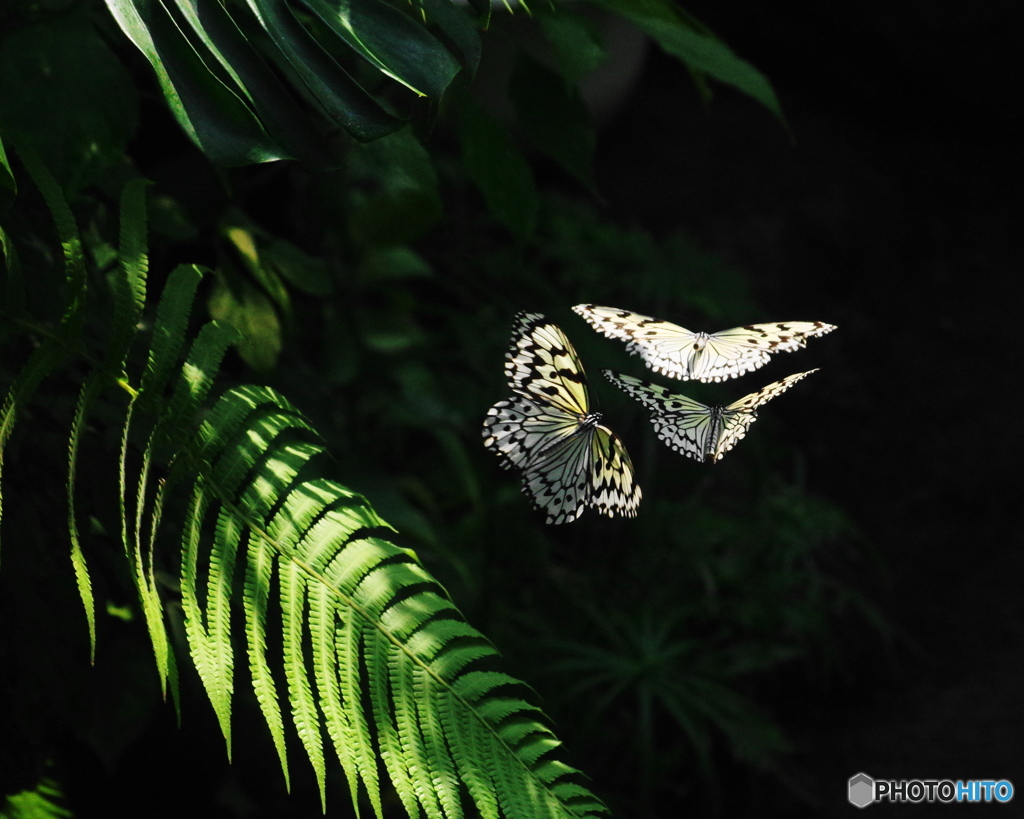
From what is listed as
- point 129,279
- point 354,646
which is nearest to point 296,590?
point 354,646

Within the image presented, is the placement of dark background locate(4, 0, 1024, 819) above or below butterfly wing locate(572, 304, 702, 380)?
above

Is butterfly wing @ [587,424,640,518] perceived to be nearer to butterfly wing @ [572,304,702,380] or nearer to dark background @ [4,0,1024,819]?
butterfly wing @ [572,304,702,380]

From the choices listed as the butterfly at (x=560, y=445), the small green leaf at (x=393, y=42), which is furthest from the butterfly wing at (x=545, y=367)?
the small green leaf at (x=393, y=42)

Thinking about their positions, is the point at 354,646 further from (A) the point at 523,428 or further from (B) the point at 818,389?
(B) the point at 818,389

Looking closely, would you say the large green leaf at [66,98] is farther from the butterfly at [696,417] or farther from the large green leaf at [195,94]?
the butterfly at [696,417]

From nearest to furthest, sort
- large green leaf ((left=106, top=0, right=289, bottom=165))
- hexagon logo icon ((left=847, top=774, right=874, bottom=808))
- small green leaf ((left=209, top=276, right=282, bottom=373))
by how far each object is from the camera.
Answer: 1. large green leaf ((left=106, top=0, right=289, bottom=165))
2. small green leaf ((left=209, top=276, right=282, bottom=373))
3. hexagon logo icon ((left=847, top=774, right=874, bottom=808))

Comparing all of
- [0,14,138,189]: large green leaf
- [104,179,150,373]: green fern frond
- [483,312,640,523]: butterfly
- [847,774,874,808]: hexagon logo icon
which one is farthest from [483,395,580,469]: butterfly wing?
[847,774,874,808]: hexagon logo icon

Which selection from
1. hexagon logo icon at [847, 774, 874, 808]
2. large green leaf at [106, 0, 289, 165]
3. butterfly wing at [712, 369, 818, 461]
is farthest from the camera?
hexagon logo icon at [847, 774, 874, 808]
